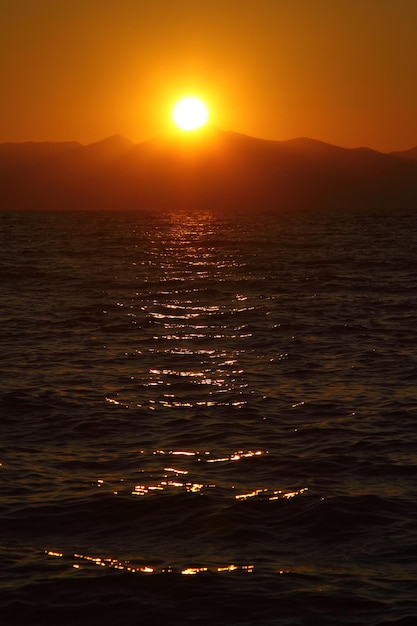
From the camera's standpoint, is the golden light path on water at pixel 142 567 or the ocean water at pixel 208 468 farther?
the golden light path on water at pixel 142 567

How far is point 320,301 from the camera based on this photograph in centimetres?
3750

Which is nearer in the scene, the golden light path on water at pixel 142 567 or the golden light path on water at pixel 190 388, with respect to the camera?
the golden light path on water at pixel 142 567

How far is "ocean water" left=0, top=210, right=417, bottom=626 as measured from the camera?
1025 cm

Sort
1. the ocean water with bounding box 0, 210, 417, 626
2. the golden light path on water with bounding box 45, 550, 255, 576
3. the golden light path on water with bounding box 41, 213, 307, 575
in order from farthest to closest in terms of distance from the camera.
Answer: the golden light path on water with bounding box 41, 213, 307, 575 → the golden light path on water with bounding box 45, 550, 255, 576 → the ocean water with bounding box 0, 210, 417, 626

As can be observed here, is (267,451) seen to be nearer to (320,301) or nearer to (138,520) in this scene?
(138,520)

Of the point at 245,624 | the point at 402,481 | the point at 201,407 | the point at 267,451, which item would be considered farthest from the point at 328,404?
the point at 245,624

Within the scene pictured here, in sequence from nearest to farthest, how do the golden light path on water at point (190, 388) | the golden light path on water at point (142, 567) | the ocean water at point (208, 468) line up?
the ocean water at point (208, 468) → the golden light path on water at point (142, 567) → the golden light path on water at point (190, 388)

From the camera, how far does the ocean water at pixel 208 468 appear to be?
10250mm

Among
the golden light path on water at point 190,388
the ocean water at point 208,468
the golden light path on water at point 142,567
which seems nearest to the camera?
the ocean water at point 208,468

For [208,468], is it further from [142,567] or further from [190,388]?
[190,388]

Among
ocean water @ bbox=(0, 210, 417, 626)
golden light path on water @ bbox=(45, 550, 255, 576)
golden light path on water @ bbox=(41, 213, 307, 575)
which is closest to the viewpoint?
ocean water @ bbox=(0, 210, 417, 626)

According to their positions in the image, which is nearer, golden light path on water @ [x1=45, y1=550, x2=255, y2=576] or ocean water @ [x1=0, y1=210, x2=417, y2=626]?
ocean water @ [x1=0, y1=210, x2=417, y2=626]

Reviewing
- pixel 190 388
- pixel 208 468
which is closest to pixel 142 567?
pixel 208 468

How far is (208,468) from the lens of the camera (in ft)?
47.6
